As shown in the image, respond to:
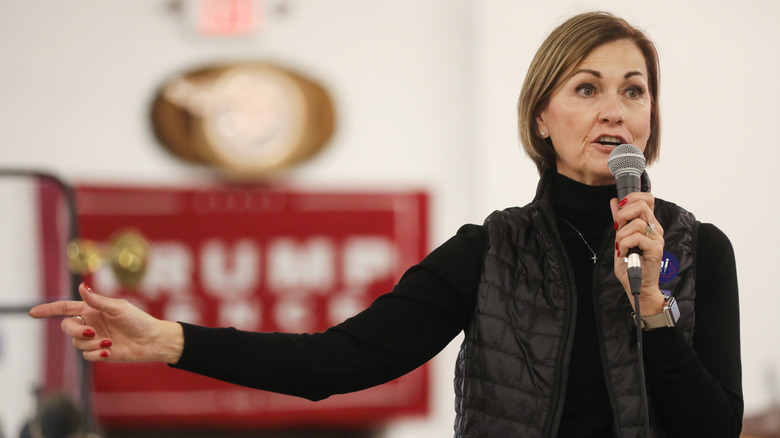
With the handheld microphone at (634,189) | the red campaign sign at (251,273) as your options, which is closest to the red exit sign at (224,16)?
the red campaign sign at (251,273)

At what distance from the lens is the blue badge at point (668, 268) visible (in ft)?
3.66

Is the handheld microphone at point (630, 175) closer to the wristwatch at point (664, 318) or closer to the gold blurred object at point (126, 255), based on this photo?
the wristwatch at point (664, 318)

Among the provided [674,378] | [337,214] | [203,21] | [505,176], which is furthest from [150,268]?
[674,378]

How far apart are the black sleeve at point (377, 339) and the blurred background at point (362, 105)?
1857 millimetres

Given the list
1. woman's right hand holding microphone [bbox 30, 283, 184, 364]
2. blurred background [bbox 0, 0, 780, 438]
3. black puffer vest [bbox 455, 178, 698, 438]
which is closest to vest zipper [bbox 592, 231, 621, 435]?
black puffer vest [bbox 455, 178, 698, 438]

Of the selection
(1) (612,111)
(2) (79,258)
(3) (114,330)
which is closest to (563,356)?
(1) (612,111)

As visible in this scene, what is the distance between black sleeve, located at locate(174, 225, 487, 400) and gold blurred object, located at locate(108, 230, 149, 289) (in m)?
2.30

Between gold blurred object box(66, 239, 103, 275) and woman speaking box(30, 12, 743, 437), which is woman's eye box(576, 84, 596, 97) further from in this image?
gold blurred object box(66, 239, 103, 275)

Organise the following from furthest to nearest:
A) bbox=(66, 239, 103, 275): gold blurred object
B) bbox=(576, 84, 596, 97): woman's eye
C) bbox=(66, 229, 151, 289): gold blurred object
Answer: bbox=(66, 229, 151, 289): gold blurred object, bbox=(66, 239, 103, 275): gold blurred object, bbox=(576, 84, 596, 97): woman's eye

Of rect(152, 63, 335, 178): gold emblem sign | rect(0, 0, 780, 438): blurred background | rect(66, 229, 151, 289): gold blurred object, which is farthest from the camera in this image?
rect(152, 63, 335, 178): gold emblem sign

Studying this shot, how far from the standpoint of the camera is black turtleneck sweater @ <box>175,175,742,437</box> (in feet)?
3.50

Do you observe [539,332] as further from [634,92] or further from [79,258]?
[79,258]

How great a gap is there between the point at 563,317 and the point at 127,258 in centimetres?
250

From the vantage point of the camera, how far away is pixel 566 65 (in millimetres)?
1220
